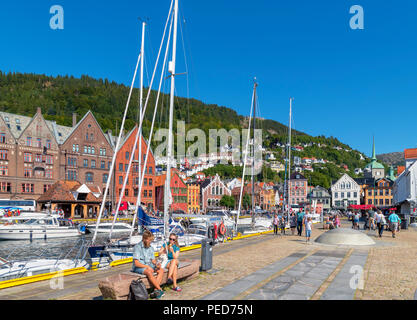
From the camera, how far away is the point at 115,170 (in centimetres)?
7912

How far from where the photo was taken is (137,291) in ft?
28.8

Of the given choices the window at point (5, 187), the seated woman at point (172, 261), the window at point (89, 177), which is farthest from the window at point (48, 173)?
the seated woman at point (172, 261)

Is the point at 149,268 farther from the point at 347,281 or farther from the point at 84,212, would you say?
the point at 84,212

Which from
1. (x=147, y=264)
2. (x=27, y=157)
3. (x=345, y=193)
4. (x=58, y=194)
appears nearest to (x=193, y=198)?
(x=58, y=194)

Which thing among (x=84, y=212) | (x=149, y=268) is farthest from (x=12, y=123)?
(x=149, y=268)

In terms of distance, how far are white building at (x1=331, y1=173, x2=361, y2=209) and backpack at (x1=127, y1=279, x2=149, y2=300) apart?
13367 cm

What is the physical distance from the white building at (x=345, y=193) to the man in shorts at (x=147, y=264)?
435 feet

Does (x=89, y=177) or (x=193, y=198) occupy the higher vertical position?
(x=89, y=177)

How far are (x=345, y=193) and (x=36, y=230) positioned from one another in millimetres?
115961

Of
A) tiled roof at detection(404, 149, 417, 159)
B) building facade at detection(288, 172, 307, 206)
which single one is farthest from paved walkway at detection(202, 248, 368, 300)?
building facade at detection(288, 172, 307, 206)

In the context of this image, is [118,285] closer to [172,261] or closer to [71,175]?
[172,261]

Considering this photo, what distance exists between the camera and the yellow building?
10901 cm
